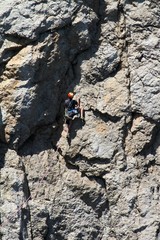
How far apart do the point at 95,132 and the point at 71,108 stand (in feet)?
5.05

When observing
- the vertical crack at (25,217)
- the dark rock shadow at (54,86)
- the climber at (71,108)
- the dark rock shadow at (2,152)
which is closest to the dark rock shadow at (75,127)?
the dark rock shadow at (54,86)

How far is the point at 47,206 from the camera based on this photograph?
21.9 metres

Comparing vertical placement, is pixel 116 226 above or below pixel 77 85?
below

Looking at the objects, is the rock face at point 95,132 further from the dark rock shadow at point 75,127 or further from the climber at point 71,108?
the climber at point 71,108

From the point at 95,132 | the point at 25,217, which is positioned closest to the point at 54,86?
the point at 95,132

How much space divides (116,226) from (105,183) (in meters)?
1.99

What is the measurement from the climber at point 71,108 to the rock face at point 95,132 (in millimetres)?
314

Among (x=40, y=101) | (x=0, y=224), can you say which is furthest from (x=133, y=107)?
(x=0, y=224)

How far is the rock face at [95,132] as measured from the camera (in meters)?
21.7

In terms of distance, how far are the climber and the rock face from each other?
31 cm

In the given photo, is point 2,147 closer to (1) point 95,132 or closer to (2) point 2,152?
(2) point 2,152

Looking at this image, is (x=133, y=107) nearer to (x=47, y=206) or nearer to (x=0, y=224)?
(x=47, y=206)

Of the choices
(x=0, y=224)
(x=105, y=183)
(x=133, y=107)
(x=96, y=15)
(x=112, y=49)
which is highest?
(x=96, y=15)

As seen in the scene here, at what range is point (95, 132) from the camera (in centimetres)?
2220
